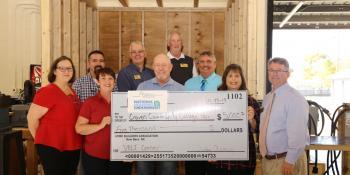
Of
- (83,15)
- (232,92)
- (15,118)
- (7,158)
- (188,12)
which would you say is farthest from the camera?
(188,12)

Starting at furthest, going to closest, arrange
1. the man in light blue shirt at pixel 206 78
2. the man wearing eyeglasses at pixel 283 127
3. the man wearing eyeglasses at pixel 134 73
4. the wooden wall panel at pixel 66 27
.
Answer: the wooden wall panel at pixel 66 27
the man wearing eyeglasses at pixel 134 73
the man in light blue shirt at pixel 206 78
the man wearing eyeglasses at pixel 283 127

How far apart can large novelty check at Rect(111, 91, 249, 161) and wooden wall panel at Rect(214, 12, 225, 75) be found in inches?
226

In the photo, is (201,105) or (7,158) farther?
(201,105)

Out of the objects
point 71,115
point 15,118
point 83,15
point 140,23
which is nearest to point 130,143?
point 71,115

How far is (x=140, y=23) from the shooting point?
9445 mm

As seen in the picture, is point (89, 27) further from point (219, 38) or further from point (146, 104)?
point (146, 104)

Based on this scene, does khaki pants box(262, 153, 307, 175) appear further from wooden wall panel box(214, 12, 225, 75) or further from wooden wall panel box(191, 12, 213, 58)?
wooden wall panel box(191, 12, 213, 58)

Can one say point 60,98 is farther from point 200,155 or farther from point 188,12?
point 188,12

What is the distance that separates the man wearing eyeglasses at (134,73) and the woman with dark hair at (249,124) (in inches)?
54.3

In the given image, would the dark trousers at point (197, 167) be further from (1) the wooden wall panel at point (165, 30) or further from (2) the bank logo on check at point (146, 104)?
(1) the wooden wall panel at point (165, 30)

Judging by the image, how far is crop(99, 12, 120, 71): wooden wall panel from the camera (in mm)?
9344

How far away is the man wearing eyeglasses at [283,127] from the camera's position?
3.46 meters

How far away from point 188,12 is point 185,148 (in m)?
6.10

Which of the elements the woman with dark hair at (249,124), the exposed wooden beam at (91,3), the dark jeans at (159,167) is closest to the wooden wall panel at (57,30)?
the exposed wooden beam at (91,3)
